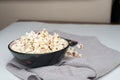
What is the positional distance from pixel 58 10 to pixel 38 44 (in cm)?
102

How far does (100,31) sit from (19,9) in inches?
31.0

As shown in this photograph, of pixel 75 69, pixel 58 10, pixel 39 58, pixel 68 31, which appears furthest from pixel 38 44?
pixel 58 10

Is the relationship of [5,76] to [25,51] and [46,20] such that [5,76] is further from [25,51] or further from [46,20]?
[46,20]

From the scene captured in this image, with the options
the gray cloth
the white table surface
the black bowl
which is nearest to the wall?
the white table surface

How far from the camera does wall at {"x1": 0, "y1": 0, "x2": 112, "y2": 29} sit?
1.74m

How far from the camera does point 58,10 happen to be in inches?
71.4

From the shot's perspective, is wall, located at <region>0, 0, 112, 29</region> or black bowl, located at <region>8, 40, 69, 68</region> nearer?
black bowl, located at <region>8, 40, 69, 68</region>

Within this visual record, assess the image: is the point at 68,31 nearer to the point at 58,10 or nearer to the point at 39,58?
the point at 58,10

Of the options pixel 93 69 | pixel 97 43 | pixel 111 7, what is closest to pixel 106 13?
pixel 111 7

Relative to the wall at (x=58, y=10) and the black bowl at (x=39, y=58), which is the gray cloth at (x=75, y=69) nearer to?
the black bowl at (x=39, y=58)

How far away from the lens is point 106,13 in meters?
1.74

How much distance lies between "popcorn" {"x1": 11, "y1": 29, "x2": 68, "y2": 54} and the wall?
2.99 feet

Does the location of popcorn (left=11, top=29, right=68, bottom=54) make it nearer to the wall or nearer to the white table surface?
the white table surface

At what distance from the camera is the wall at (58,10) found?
1.74m
